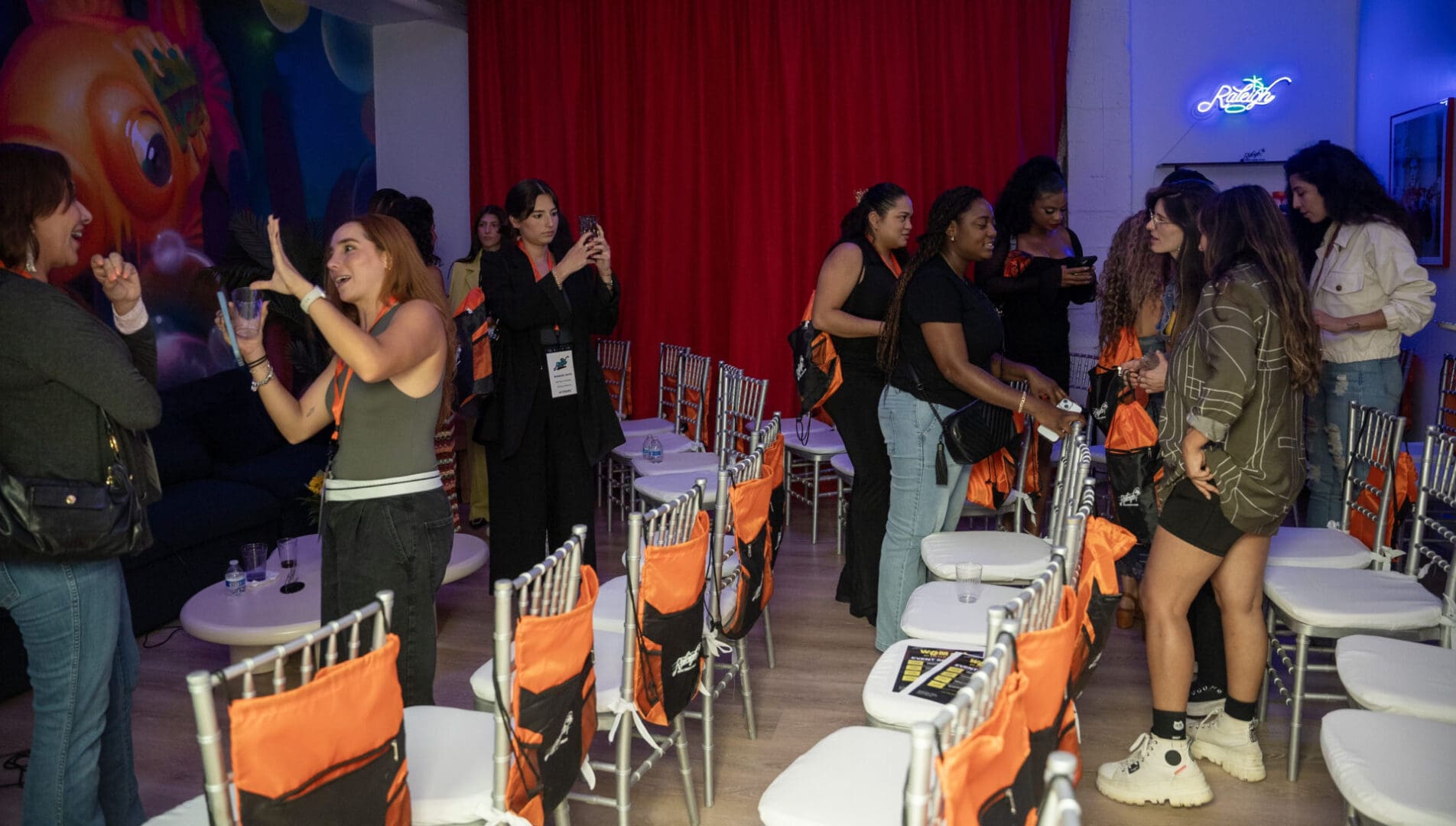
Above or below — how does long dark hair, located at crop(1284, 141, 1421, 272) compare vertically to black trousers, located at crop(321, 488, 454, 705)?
above

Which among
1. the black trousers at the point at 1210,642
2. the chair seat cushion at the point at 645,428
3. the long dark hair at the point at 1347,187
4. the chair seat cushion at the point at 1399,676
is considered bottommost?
the black trousers at the point at 1210,642

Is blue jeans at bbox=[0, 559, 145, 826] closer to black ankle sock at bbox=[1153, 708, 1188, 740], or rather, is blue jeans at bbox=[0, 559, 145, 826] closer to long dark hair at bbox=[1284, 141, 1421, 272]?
black ankle sock at bbox=[1153, 708, 1188, 740]

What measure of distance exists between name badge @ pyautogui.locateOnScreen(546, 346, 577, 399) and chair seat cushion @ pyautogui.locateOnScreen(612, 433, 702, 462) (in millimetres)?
1031

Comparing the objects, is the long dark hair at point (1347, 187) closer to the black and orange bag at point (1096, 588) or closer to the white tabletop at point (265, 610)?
the black and orange bag at point (1096, 588)

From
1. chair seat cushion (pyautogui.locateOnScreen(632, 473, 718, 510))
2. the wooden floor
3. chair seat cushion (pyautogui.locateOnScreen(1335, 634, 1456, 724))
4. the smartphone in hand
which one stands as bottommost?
the wooden floor

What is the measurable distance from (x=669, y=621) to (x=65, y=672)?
1.16 metres

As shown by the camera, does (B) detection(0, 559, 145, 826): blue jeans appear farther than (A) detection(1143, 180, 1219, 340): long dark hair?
No

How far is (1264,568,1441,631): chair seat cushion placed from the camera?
2693mm

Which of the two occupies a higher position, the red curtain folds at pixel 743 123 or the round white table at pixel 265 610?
the red curtain folds at pixel 743 123

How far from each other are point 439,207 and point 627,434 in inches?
92.7

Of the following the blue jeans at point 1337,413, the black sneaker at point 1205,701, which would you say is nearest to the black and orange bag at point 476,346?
the black sneaker at point 1205,701

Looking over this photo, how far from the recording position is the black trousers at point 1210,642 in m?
3.04

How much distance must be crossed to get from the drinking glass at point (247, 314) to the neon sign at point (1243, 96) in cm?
518

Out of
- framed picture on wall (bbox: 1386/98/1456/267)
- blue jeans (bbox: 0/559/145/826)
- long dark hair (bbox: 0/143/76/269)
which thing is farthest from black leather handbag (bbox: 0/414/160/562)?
framed picture on wall (bbox: 1386/98/1456/267)
